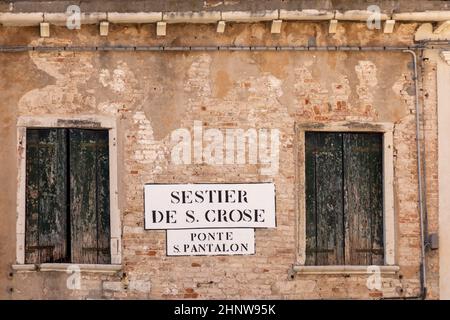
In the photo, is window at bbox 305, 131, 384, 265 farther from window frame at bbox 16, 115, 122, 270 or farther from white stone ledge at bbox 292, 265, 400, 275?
window frame at bbox 16, 115, 122, 270

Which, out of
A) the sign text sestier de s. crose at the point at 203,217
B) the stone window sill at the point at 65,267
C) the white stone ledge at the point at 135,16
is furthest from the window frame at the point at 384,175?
the stone window sill at the point at 65,267

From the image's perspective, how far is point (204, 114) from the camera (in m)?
16.3

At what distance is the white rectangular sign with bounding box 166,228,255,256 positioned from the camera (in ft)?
53.0

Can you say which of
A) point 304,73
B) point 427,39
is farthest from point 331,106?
point 427,39

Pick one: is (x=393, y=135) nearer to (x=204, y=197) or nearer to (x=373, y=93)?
(x=373, y=93)

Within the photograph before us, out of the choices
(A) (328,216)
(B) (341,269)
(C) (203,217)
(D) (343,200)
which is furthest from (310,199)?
(C) (203,217)

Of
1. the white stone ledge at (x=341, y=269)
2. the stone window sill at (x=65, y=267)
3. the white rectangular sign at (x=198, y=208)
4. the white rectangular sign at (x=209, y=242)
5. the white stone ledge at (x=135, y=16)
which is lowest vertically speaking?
the white stone ledge at (x=341, y=269)

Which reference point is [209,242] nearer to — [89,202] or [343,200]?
[89,202]

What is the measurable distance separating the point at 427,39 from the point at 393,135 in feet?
4.78

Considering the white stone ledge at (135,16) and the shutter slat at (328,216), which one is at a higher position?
the white stone ledge at (135,16)

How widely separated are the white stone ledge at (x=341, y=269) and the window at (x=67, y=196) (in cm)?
272

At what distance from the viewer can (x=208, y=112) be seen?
1627 centimetres

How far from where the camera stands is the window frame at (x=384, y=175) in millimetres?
16281

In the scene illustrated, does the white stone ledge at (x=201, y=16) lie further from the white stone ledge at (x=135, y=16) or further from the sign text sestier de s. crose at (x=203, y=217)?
Result: the sign text sestier de s. crose at (x=203, y=217)
